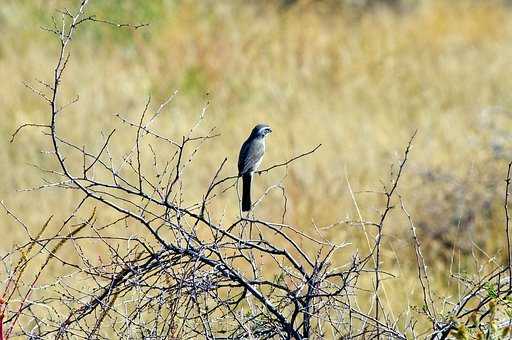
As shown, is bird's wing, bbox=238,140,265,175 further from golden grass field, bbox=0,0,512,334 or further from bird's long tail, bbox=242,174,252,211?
golden grass field, bbox=0,0,512,334

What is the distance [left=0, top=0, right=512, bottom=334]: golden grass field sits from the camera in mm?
7398

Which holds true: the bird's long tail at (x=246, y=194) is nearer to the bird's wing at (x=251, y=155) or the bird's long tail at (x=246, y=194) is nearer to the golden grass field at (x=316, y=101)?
the bird's wing at (x=251, y=155)

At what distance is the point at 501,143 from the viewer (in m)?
8.05

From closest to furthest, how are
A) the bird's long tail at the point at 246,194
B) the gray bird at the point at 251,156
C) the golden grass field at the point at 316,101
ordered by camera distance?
1. the bird's long tail at the point at 246,194
2. the gray bird at the point at 251,156
3. the golden grass field at the point at 316,101

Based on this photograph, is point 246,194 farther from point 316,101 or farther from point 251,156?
point 316,101

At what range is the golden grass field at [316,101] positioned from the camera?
7398 mm

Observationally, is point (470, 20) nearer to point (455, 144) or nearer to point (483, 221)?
point (455, 144)

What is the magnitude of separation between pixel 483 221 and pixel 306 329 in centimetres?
401

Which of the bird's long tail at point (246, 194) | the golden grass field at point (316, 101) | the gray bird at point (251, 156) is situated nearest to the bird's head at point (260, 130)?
the gray bird at point (251, 156)

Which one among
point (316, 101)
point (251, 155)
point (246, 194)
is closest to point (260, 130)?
point (251, 155)

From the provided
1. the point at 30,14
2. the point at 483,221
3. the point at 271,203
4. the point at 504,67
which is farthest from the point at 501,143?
the point at 30,14

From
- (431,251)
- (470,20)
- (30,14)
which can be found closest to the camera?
(431,251)

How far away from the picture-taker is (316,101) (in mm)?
11148

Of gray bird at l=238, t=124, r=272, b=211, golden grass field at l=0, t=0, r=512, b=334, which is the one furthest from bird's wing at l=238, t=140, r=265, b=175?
golden grass field at l=0, t=0, r=512, b=334
